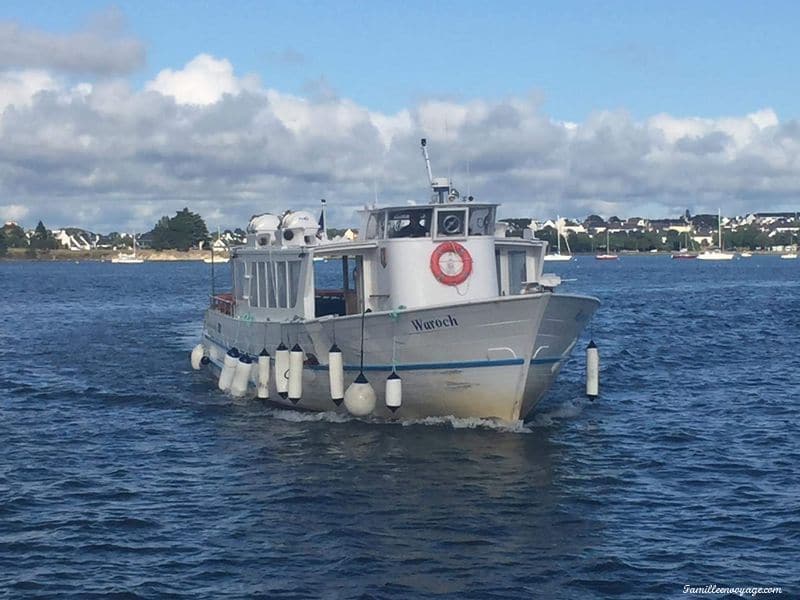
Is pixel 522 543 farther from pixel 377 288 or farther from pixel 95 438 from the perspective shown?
pixel 95 438

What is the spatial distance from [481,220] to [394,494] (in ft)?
30.0

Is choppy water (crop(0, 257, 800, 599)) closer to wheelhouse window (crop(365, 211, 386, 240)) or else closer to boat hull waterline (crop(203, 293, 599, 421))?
boat hull waterline (crop(203, 293, 599, 421))

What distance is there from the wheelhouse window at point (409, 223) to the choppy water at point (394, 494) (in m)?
4.74

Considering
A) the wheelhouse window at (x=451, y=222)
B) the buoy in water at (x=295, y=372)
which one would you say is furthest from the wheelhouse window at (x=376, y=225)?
the buoy in water at (x=295, y=372)

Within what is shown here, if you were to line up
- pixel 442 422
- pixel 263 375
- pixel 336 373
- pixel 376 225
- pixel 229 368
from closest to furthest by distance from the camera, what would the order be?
pixel 336 373 < pixel 442 422 < pixel 376 225 < pixel 263 375 < pixel 229 368

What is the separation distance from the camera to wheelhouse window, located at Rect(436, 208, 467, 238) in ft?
88.9

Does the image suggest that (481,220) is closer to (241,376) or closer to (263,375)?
(263,375)

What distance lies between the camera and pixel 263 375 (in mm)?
29266

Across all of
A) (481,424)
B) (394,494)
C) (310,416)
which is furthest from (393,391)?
(394,494)

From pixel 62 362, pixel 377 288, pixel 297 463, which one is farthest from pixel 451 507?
pixel 62 362

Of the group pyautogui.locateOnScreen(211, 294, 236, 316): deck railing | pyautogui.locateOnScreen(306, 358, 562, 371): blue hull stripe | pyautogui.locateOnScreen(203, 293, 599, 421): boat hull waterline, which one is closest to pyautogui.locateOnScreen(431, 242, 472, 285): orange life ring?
pyautogui.locateOnScreen(203, 293, 599, 421): boat hull waterline

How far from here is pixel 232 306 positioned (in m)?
35.8

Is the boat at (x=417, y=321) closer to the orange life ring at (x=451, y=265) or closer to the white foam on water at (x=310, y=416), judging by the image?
the orange life ring at (x=451, y=265)

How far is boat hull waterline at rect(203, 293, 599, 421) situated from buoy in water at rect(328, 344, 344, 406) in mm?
470
